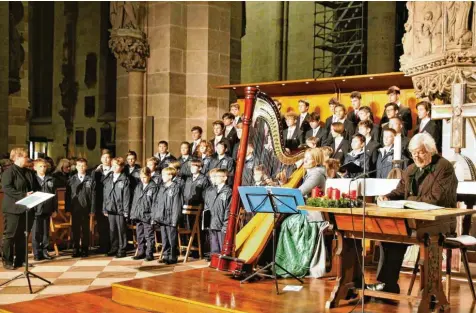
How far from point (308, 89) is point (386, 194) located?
19.9 ft

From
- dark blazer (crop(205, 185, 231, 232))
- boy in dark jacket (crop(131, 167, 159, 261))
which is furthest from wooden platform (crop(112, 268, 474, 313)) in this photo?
boy in dark jacket (crop(131, 167, 159, 261))

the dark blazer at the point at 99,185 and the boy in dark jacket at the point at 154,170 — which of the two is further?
the dark blazer at the point at 99,185

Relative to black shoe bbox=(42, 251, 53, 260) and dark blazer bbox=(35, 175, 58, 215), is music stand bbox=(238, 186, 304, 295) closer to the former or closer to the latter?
dark blazer bbox=(35, 175, 58, 215)

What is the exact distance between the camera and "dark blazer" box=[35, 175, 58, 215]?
28.5 ft

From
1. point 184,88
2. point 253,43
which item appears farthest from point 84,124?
point 184,88

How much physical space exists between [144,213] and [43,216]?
4.48 ft

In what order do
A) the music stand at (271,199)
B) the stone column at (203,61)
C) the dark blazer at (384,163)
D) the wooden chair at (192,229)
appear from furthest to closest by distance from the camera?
the stone column at (203,61), the wooden chair at (192,229), the dark blazer at (384,163), the music stand at (271,199)

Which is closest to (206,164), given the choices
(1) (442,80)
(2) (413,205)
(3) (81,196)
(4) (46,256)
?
(3) (81,196)

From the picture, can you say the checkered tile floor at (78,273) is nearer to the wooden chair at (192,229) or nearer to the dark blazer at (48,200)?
the wooden chair at (192,229)

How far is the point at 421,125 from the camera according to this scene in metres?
8.09

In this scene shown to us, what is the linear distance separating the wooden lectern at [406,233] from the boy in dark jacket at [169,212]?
3.60m

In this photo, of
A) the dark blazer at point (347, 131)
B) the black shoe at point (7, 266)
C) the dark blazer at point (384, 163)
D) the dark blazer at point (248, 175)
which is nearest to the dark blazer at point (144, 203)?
the dark blazer at point (248, 175)

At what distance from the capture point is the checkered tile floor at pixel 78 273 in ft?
22.4

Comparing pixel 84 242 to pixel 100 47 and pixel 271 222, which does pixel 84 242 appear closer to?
pixel 271 222
